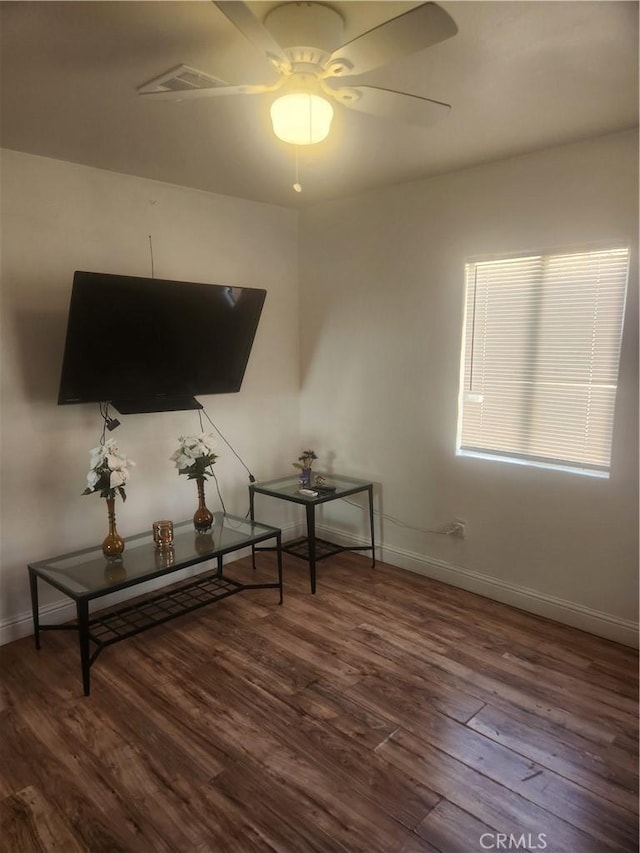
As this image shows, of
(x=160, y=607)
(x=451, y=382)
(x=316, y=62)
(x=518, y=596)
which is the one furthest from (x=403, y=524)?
(x=316, y=62)

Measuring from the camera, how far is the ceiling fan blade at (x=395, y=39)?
1236 millimetres

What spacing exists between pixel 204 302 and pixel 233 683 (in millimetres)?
1959

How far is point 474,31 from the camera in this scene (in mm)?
1590

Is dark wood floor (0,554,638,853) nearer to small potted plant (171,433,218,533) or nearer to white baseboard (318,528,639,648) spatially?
white baseboard (318,528,639,648)

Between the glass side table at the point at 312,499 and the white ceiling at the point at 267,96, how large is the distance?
1.92 meters

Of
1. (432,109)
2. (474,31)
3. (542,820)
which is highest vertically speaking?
(474,31)

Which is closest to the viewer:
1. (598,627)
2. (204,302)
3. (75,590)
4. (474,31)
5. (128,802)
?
(474,31)

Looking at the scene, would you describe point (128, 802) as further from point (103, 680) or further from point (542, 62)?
point (542, 62)

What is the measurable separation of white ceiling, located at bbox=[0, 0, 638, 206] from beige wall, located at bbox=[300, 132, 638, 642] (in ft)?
0.76

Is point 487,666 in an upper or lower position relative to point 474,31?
lower

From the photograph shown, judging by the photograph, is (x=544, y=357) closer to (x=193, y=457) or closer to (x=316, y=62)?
(x=316, y=62)

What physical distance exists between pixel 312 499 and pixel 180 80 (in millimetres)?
2242

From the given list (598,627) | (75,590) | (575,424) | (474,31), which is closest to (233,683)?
(75,590)

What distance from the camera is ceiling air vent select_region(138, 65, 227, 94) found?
1.81 m
